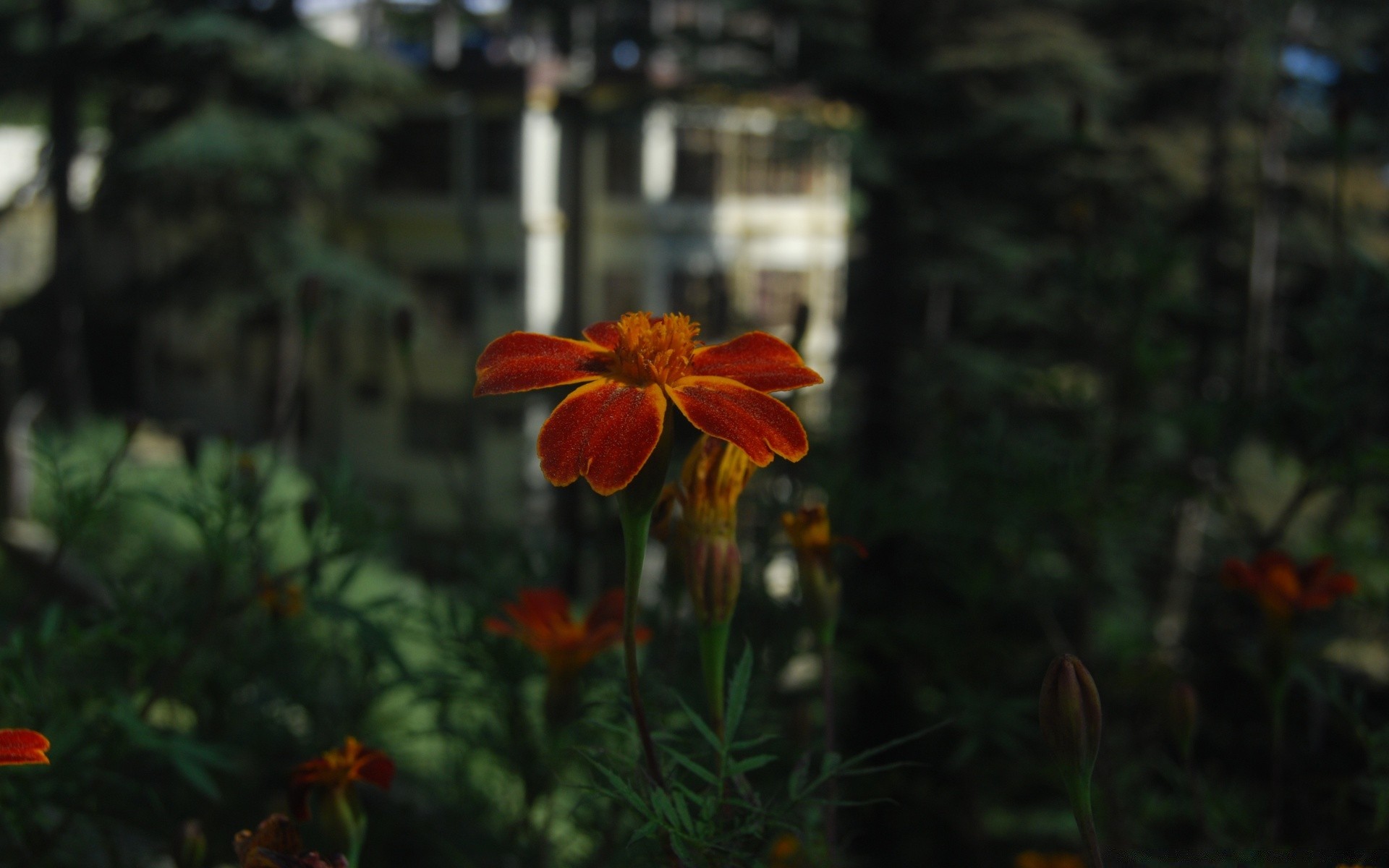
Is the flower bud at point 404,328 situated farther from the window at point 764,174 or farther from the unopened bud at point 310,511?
the window at point 764,174

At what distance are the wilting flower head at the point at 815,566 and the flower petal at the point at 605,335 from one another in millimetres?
250

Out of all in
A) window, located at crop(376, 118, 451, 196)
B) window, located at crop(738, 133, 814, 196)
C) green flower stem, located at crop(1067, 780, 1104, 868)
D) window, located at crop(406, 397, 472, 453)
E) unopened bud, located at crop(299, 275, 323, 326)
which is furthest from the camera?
window, located at crop(738, 133, 814, 196)

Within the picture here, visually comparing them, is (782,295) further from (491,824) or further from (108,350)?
(491,824)

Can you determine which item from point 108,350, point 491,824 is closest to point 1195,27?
point 491,824

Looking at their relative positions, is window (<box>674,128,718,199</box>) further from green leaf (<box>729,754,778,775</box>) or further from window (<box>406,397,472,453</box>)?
green leaf (<box>729,754,778,775</box>)

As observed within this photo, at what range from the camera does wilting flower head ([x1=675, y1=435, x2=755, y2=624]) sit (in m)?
0.82

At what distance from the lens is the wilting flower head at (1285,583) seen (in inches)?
42.9

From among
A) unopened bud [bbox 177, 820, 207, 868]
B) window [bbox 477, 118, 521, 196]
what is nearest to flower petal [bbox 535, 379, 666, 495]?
unopened bud [bbox 177, 820, 207, 868]

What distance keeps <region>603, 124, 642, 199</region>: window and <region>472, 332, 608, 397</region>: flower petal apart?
13800 mm

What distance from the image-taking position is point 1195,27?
12703 millimetres

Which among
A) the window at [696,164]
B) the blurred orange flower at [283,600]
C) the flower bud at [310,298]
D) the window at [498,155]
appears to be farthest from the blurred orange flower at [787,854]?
the window at [696,164]

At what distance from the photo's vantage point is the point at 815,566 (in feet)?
3.29

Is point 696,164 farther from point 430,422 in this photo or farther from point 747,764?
point 747,764

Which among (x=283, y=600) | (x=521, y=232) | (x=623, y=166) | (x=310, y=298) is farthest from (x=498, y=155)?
(x=283, y=600)
